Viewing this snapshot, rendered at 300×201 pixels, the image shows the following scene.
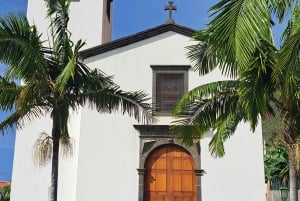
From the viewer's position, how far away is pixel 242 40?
4.70 metres

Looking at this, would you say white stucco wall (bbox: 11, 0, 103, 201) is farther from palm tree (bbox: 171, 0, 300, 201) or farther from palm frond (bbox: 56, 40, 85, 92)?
palm tree (bbox: 171, 0, 300, 201)

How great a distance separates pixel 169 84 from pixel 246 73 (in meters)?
8.06

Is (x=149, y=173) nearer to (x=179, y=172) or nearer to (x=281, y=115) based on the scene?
(x=179, y=172)

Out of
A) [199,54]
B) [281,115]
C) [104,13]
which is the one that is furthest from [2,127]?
[104,13]

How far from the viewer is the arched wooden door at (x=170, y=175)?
46.1ft

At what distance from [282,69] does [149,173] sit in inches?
371

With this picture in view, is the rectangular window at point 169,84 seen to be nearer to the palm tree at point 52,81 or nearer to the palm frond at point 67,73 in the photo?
the palm tree at point 52,81

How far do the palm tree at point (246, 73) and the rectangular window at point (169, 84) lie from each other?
14.9 feet

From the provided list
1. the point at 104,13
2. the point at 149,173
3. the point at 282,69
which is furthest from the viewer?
the point at 104,13

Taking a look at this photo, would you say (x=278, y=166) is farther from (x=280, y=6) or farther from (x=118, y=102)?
(x=280, y=6)

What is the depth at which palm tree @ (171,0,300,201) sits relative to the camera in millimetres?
4746

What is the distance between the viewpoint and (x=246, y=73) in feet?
22.4

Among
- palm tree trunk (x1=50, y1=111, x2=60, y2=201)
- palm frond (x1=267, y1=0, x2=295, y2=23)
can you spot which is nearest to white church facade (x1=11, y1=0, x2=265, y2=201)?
palm tree trunk (x1=50, y1=111, x2=60, y2=201)

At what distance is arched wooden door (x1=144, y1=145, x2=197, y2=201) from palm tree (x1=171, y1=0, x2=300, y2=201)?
4.28 meters
